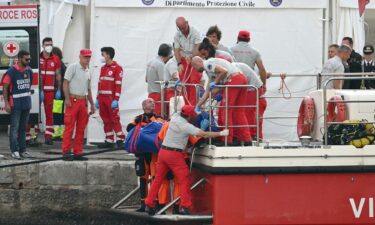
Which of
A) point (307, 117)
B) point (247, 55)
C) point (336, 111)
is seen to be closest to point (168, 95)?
point (247, 55)

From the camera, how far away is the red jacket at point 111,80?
16281 millimetres

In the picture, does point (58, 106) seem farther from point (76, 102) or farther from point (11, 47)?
point (11, 47)

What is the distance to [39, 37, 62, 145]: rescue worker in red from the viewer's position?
16688 mm

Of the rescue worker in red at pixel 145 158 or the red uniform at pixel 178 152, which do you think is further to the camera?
the rescue worker in red at pixel 145 158

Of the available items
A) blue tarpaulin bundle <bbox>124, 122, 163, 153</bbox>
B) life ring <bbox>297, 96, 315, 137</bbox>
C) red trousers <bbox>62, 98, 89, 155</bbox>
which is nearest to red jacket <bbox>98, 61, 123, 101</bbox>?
red trousers <bbox>62, 98, 89, 155</bbox>

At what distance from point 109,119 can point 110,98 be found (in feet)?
1.10

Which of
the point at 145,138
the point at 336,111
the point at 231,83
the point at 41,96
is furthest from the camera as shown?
the point at 41,96

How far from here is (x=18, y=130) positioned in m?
14.8

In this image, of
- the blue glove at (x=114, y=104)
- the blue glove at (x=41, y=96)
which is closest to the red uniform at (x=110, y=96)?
the blue glove at (x=114, y=104)

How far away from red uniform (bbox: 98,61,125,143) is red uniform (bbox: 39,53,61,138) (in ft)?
2.67

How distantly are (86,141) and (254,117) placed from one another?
5549 mm

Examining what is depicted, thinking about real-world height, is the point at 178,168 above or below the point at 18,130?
below

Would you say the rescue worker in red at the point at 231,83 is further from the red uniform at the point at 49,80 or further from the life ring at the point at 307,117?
the red uniform at the point at 49,80

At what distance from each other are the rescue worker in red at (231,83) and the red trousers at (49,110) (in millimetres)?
5443
